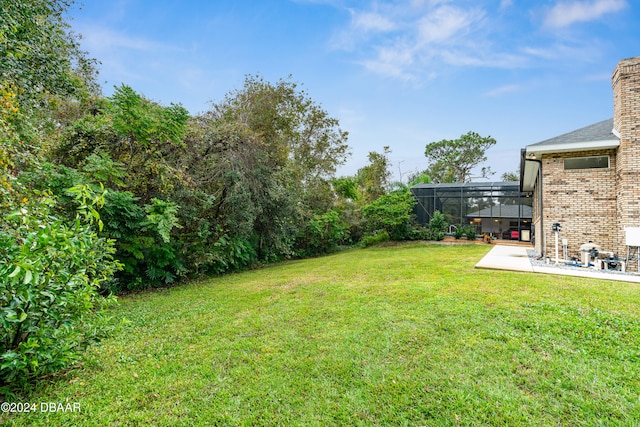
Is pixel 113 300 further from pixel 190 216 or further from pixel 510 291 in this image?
pixel 510 291

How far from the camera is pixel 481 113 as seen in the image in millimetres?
15617

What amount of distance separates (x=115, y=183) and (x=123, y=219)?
0.88 metres

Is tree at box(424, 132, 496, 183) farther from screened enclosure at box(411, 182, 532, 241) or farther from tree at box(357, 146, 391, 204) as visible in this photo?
screened enclosure at box(411, 182, 532, 241)

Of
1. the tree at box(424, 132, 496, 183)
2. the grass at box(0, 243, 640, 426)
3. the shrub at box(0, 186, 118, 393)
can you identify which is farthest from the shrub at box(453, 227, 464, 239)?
the tree at box(424, 132, 496, 183)

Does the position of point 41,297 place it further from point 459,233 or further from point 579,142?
point 459,233

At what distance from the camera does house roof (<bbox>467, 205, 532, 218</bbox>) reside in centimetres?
1748

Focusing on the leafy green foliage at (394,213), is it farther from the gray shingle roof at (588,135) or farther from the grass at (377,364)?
the grass at (377,364)

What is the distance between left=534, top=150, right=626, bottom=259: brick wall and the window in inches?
3.8

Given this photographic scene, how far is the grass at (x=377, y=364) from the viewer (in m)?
2.10

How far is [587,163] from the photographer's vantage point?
795 centimetres

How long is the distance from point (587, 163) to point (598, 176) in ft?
1.53

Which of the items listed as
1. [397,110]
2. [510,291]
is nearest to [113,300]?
[510,291]

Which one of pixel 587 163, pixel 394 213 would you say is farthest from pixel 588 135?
pixel 394 213

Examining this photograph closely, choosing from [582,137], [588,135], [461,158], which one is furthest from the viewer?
[461,158]
